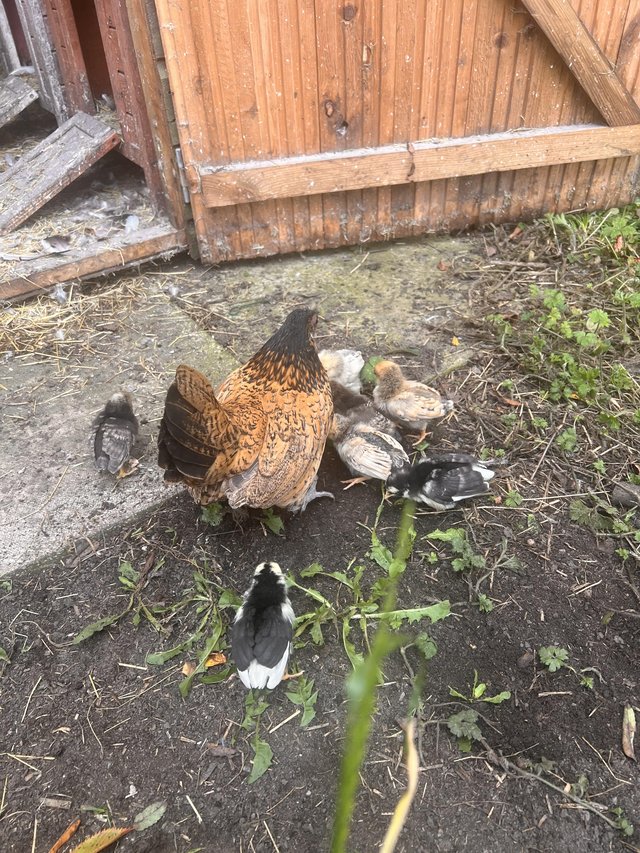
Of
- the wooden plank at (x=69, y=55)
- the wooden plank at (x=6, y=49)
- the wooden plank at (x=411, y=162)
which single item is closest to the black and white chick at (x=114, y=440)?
the wooden plank at (x=411, y=162)

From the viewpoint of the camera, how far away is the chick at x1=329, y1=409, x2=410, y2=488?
3.07 m

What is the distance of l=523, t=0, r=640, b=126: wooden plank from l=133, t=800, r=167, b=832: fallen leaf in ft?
17.0

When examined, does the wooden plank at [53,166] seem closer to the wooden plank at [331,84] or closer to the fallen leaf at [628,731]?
the wooden plank at [331,84]

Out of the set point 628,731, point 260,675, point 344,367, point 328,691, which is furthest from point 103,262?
point 628,731

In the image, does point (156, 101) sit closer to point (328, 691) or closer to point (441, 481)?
point (441, 481)

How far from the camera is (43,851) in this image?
1.96m

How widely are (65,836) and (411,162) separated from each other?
4468mm

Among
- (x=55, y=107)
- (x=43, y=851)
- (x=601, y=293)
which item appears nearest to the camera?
(x=43, y=851)

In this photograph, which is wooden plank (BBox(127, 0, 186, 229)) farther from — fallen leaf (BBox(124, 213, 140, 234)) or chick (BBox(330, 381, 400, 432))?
chick (BBox(330, 381, 400, 432))

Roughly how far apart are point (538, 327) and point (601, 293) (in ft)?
2.46

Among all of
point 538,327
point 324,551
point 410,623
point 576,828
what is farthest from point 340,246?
point 576,828

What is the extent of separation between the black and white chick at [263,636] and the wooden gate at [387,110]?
3.07m

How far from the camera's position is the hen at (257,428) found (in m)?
2.25

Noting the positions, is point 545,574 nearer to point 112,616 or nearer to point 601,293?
point 112,616
